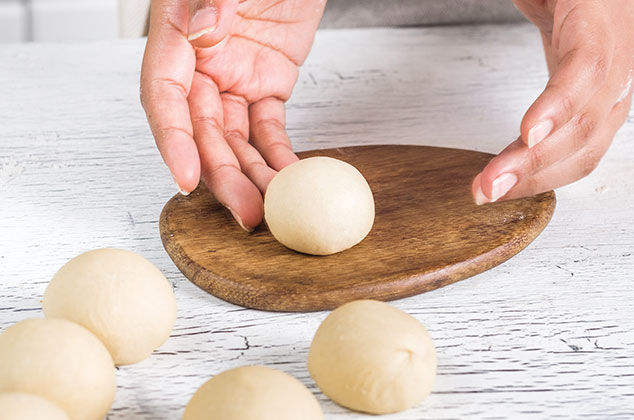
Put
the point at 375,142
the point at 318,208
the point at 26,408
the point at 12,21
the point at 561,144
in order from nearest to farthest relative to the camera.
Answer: the point at 26,408 → the point at 318,208 → the point at 561,144 → the point at 375,142 → the point at 12,21

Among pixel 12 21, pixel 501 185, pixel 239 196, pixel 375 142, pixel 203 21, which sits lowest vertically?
pixel 12 21

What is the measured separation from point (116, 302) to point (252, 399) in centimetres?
25

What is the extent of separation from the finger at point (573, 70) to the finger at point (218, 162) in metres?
0.45

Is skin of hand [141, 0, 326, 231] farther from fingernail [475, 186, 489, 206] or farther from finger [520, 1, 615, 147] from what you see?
finger [520, 1, 615, 147]

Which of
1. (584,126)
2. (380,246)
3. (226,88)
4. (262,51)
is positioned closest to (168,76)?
(226,88)

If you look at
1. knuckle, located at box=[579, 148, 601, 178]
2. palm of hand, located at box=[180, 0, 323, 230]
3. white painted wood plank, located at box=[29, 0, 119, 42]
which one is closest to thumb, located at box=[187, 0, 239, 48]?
palm of hand, located at box=[180, 0, 323, 230]

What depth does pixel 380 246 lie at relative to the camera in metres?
1.15

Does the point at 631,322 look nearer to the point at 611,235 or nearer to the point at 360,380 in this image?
the point at 611,235

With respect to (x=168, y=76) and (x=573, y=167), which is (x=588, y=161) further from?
(x=168, y=76)

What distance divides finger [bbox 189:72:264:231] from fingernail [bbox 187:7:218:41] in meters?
0.19

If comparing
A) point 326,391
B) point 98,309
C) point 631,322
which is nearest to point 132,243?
point 98,309

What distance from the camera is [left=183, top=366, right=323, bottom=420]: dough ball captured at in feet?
2.47

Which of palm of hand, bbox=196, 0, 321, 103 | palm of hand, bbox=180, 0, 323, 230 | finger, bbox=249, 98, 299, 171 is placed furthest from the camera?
palm of hand, bbox=196, 0, 321, 103

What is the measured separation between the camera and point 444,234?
3.87 ft
